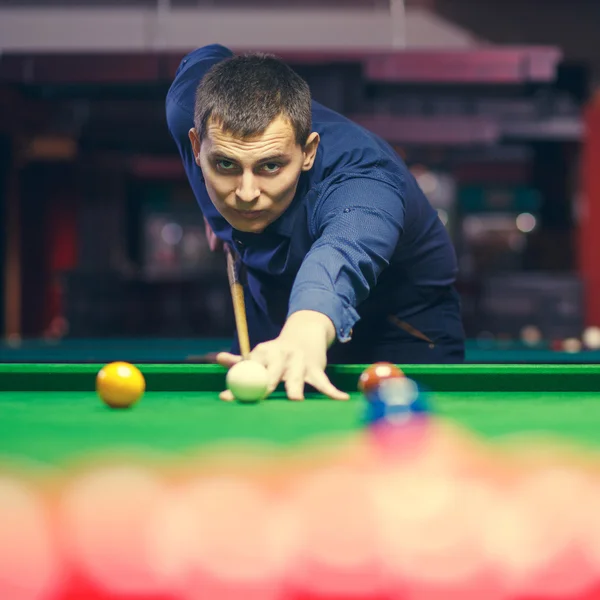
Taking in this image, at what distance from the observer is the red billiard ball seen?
A: 60.7 inches

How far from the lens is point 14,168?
10.9 m

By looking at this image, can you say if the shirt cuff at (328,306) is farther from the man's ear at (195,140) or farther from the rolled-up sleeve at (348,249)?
the man's ear at (195,140)

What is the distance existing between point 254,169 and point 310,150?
7.8 inches

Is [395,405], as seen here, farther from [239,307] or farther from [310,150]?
[239,307]

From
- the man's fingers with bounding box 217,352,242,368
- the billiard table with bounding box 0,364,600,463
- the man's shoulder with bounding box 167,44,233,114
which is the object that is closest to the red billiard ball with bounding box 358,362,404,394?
the billiard table with bounding box 0,364,600,463

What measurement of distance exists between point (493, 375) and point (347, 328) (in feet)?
1.05

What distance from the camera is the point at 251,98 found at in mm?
1803

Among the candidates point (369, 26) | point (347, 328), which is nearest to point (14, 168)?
point (369, 26)

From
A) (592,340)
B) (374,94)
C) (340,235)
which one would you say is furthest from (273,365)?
(374,94)

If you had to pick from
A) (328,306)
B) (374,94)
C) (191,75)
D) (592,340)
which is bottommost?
(592,340)

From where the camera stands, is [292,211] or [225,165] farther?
[292,211]

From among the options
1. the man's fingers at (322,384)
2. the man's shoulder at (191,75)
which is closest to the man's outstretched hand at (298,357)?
the man's fingers at (322,384)

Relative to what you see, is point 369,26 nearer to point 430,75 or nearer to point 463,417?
point 430,75

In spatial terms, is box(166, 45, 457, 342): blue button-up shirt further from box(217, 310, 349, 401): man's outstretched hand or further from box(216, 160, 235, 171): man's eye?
box(216, 160, 235, 171): man's eye
